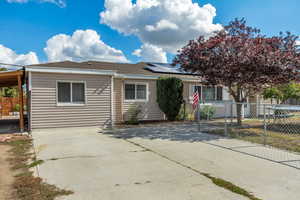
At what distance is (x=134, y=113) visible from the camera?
38.1 ft

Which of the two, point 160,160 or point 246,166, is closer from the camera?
point 246,166

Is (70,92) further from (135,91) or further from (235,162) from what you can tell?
(235,162)

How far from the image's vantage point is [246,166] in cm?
437

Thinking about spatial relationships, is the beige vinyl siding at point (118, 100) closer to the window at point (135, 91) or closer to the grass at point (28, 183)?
the window at point (135, 91)

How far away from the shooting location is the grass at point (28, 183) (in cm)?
305

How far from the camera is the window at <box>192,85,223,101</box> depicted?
14.0 metres

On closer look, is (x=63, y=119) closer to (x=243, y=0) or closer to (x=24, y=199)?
(x=24, y=199)

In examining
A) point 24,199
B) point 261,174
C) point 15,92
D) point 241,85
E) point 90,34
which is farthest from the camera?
point 15,92

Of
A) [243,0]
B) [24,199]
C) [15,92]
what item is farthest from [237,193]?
[15,92]

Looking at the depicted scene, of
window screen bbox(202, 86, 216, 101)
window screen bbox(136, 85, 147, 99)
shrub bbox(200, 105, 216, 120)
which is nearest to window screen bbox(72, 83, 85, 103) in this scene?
window screen bbox(136, 85, 147, 99)

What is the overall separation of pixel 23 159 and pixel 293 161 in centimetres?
647

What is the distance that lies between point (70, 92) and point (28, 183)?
22.0 feet

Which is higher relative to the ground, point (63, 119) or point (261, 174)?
point (63, 119)

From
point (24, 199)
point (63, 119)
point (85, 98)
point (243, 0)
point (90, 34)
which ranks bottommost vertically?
point (24, 199)
